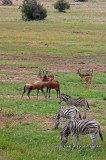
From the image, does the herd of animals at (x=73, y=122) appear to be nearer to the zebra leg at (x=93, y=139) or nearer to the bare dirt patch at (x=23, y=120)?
the zebra leg at (x=93, y=139)

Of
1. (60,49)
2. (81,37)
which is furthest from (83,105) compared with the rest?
(81,37)

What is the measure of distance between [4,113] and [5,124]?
5.73 ft

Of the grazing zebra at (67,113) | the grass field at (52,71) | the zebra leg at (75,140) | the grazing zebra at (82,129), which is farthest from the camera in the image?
the grazing zebra at (67,113)

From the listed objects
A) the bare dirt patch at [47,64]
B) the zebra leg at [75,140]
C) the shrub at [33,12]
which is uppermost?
the zebra leg at [75,140]

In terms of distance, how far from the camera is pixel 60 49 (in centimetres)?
4359

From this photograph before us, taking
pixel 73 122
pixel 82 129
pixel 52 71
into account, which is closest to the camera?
pixel 82 129

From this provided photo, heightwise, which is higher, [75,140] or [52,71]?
[75,140]

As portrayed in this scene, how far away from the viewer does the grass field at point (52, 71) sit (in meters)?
13.9

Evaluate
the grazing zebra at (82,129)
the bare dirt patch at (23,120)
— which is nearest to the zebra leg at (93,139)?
the grazing zebra at (82,129)

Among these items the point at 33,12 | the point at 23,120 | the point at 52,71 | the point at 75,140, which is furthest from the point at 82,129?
the point at 33,12

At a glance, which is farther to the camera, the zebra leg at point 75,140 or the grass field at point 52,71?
A: the grass field at point 52,71

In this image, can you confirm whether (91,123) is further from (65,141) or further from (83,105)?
(83,105)

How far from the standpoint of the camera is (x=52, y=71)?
106ft

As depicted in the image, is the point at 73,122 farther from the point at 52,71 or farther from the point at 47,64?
the point at 47,64
